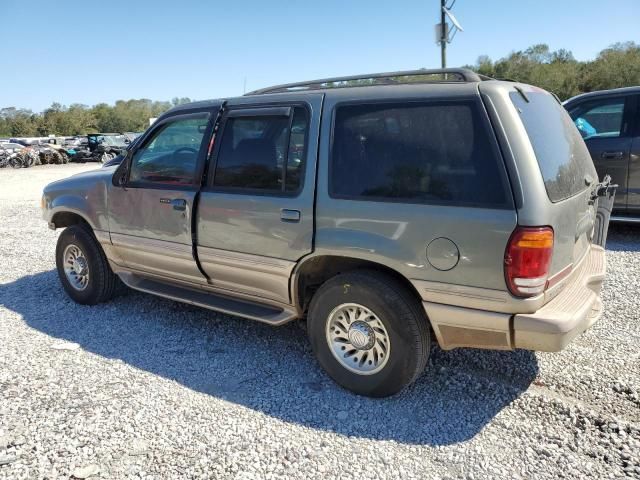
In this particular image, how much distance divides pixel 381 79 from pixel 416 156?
874 mm

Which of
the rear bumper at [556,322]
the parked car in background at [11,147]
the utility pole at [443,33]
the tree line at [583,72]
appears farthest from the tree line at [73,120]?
the rear bumper at [556,322]

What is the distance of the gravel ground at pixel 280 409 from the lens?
2.56 m

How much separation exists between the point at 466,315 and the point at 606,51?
155 feet

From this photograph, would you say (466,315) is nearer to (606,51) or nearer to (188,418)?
(188,418)

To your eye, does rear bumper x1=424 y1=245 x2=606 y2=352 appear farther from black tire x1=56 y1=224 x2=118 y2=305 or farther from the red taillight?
black tire x1=56 y1=224 x2=118 y2=305

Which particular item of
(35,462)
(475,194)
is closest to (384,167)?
(475,194)

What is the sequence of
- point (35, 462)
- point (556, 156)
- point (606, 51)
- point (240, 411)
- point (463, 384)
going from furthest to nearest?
point (606, 51) < point (463, 384) < point (240, 411) < point (556, 156) < point (35, 462)

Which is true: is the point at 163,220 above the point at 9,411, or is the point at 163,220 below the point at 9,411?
above

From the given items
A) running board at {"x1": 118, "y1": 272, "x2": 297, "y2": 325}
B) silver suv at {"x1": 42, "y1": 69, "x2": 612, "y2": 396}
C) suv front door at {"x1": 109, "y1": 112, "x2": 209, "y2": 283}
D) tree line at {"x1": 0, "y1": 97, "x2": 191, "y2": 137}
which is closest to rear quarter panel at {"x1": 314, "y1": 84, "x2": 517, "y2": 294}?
silver suv at {"x1": 42, "y1": 69, "x2": 612, "y2": 396}

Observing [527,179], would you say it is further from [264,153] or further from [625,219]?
[625,219]

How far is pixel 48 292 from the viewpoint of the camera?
5.38m

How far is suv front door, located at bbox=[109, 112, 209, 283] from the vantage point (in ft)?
12.6

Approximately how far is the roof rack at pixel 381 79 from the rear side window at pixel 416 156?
343 millimetres

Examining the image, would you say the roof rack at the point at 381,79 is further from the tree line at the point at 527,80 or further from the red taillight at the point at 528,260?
the tree line at the point at 527,80
